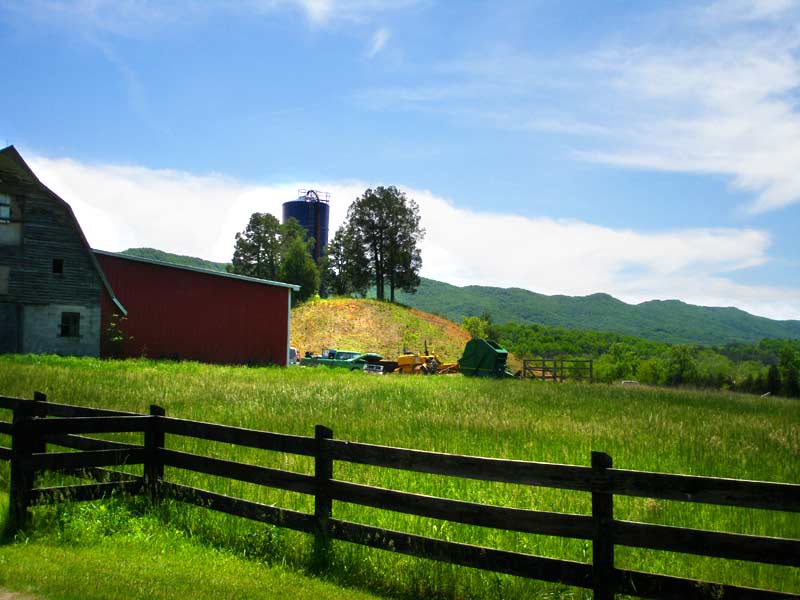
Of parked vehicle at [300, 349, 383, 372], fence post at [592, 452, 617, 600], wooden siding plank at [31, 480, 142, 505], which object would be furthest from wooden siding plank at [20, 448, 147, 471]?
parked vehicle at [300, 349, 383, 372]

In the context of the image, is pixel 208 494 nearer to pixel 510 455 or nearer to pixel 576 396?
pixel 510 455

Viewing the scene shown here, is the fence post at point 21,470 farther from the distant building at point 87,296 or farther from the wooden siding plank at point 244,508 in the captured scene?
the distant building at point 87,296

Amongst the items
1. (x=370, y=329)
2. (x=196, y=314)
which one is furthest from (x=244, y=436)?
(x=370, y=329)

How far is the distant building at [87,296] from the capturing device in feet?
104

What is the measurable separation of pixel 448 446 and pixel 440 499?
6456 millimetres

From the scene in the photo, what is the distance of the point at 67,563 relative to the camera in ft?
20.6

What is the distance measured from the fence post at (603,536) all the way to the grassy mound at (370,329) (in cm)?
5449

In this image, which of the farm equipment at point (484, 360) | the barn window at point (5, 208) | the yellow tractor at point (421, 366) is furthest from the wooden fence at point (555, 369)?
the barn window at point (5, 208)

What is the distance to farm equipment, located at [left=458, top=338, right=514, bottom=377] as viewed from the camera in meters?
38.8

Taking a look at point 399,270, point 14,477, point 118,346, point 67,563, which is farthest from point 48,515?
point 399,270

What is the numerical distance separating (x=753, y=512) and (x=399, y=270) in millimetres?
74292

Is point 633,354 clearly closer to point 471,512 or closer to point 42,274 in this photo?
point 42,274

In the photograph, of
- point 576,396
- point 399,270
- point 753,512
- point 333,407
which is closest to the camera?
point 753,512

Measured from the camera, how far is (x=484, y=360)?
129 ft
